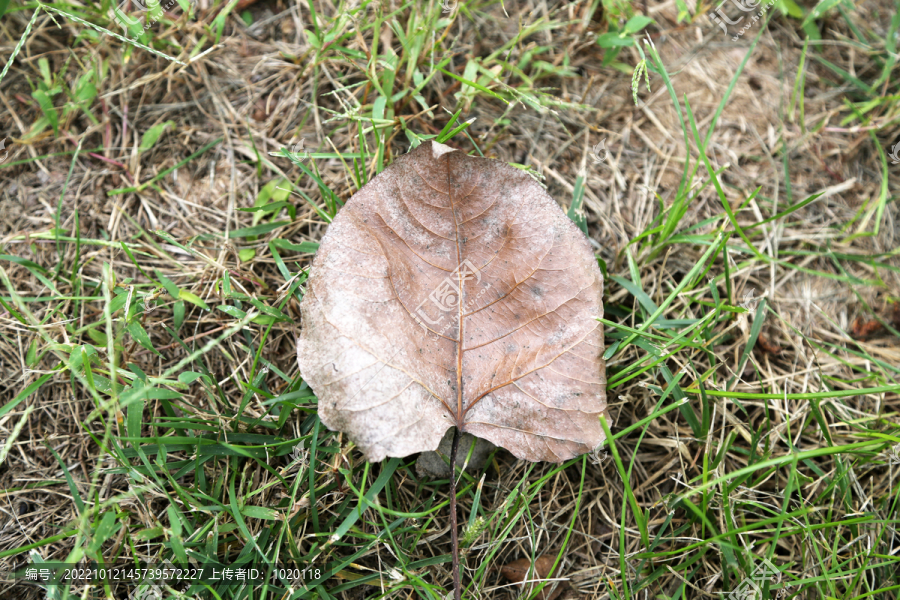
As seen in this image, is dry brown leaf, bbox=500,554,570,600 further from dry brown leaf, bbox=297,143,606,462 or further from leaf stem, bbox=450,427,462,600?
dry brown leaf, bbox=297,143,606,462


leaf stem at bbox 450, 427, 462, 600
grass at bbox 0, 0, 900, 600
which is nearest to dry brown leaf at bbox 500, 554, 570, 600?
grass at bbox 0, 0, 900, 600

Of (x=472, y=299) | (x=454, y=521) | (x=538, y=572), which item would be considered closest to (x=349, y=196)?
(x=472, y=299)

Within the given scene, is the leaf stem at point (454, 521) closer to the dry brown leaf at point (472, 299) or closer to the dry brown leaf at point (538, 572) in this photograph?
the dry brown leaf at point (472, 299)

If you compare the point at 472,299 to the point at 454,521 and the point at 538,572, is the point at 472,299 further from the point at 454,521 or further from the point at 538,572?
the point at 538,572

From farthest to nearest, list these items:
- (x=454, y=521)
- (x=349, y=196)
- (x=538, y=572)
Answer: (x=349, y=196) → (x=538, y=572) → (x=454, y=521)

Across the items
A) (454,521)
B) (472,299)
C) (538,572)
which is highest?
(472,299)

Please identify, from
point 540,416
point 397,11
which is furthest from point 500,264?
point 397,11
